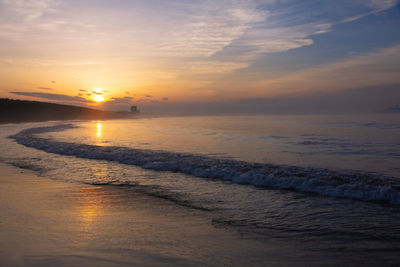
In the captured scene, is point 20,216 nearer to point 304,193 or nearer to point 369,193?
point 304,193

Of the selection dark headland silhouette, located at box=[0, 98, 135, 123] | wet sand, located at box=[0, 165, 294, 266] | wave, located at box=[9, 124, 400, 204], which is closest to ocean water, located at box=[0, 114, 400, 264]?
wave, located at box=[9, 124, 400, 204]

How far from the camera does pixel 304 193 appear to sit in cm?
770

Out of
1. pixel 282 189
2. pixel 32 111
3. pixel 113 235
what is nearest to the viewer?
pixel 113 235

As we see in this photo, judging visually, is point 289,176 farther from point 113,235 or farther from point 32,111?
point 32,111

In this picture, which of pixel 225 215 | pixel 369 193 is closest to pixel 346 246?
pixel 225 215

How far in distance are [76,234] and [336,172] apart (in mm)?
8707

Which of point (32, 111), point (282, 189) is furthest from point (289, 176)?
point (32, 111)

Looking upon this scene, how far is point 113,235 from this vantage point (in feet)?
14.8

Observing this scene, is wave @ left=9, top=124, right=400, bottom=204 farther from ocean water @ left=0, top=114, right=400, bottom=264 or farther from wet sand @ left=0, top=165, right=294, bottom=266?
wet sand @ left=0, top=165, right=294, bottom=266

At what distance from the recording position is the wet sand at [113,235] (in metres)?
3.71

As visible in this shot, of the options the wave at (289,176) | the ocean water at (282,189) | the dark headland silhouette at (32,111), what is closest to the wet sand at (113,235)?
the ocean water at (282,189)

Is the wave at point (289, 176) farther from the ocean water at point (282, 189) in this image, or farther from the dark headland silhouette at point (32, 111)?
the dark headland silhouette at point (32, 111)

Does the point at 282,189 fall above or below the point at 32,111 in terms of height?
below

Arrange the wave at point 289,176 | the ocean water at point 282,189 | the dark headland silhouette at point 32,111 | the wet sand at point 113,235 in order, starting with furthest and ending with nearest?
the dark headland silhouette at point 32,111, the wave at point 289,176, the ocean water at point 282,189, the wet sand at point 113,235
